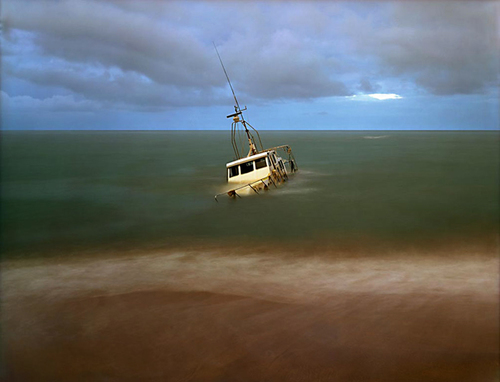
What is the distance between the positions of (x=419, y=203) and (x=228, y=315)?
9.96 m

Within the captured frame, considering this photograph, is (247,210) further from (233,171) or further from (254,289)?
(254,289)

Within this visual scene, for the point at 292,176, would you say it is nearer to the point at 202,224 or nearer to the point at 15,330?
the point at 202,224

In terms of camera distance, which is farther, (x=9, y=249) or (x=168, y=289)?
(x=9, y=249)

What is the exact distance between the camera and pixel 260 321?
4855mm

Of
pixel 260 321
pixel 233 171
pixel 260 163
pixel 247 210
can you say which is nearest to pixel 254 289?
pixel 260 321

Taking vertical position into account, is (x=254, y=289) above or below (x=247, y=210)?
below

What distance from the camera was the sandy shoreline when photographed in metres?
3.89

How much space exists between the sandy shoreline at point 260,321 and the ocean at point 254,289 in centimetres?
2

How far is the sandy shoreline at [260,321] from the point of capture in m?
3.89

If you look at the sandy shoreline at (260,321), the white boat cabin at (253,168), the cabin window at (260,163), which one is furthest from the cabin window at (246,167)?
the sandy shoreline at (260,321)

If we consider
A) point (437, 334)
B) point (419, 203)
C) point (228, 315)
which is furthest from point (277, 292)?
point (419, 203)

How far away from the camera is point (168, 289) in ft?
20.2

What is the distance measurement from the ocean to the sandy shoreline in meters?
0.02

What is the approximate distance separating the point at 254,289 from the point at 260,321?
1164 mm
